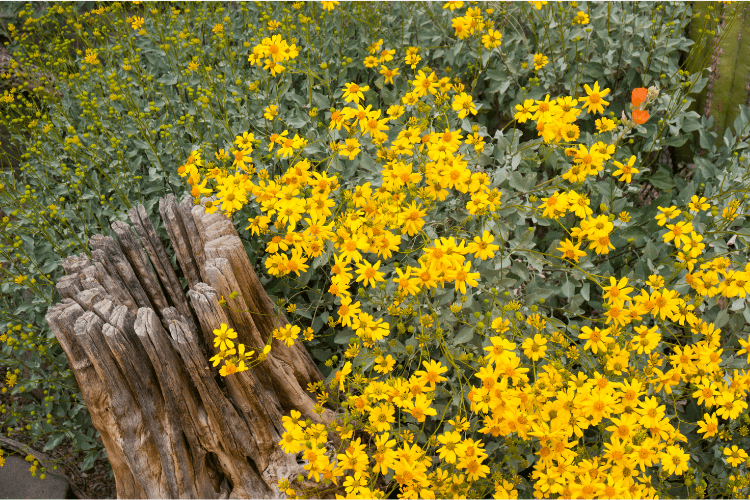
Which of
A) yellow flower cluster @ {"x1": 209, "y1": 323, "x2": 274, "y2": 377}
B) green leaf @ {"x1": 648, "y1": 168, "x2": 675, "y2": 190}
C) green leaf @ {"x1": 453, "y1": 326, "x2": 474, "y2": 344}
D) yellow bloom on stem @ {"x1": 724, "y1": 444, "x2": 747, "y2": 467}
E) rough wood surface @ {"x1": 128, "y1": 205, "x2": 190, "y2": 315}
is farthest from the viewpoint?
green leaf @ {"x1": 648, "y1": 168, "x2": 675, "y2": 190}

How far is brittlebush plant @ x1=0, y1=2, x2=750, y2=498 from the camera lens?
2.14 metres

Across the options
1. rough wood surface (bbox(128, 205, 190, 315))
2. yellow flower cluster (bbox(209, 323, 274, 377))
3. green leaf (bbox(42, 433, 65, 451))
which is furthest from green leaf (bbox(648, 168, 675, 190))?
green leaf (bbox(42, 433, 65, 451))

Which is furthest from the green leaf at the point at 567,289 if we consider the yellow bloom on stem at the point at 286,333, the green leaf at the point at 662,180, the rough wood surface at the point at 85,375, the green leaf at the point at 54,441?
the green leaf at the point at 54,441

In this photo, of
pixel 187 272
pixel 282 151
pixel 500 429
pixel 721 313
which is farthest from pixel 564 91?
pixel 187 272

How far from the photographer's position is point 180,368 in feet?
8.13

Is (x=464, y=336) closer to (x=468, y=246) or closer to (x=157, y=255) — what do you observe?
(x=468, y=246)

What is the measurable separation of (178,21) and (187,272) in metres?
2.76

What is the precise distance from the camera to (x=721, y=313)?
265 centimetres

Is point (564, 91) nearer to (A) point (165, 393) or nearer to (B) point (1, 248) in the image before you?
(A) point (165, 393)

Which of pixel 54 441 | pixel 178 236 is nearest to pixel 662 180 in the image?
pixel 178 236

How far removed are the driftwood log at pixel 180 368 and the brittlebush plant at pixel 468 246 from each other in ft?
0.46

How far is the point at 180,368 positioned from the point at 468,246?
1.49m

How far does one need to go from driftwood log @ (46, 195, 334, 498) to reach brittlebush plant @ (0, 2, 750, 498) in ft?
0.46

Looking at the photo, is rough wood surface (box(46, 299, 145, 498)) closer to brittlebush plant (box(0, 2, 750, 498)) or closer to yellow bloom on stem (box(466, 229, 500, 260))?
brittlebush plant (box(0, 2, 750, 498))
